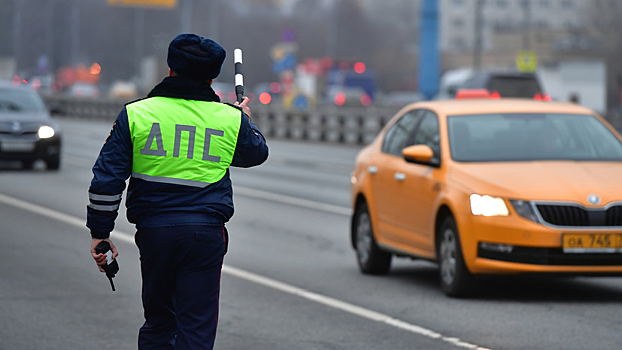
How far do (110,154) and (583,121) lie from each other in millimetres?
6295

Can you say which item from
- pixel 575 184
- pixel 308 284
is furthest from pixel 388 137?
pixel 575 184

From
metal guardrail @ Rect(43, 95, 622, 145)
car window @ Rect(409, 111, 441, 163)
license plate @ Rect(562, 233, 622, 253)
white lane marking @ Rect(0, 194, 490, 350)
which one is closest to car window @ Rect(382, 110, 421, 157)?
car window @ Rect(409, 111, 441, 163)

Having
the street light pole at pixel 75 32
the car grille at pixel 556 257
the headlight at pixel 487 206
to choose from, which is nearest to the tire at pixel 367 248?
the headlight at pixel 487 206

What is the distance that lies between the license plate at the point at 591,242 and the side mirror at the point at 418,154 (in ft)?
4.96

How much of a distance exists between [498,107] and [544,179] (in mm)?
1491

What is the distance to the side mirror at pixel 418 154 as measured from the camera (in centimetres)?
998

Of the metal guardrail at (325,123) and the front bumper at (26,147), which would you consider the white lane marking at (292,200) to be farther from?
the metal guardrail at (325,123)

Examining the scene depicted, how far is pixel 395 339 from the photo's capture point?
25.3 ft

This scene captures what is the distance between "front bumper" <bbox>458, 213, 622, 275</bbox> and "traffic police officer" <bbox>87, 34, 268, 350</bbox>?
4134 mm

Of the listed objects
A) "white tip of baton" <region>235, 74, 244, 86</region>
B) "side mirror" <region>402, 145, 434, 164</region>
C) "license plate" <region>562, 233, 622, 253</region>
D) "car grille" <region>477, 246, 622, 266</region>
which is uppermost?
"white tip of baton" <region>235, 74, 244, 86</region>

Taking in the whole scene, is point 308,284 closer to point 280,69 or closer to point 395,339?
point 395,339

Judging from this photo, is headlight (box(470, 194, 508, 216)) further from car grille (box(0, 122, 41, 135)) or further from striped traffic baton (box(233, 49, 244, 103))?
car grille (box(0, 122, 41, 135))

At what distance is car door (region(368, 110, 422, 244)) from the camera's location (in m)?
10.5

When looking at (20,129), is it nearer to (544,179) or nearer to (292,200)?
(292,200)
